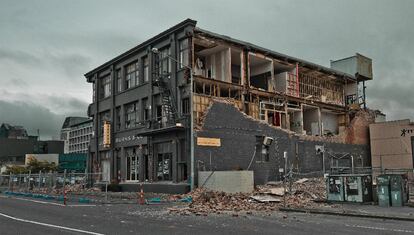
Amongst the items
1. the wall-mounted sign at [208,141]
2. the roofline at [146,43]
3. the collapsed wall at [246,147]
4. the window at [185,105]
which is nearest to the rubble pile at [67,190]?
the window at [185,105]

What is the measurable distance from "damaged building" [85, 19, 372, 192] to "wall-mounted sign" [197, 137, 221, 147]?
0.25ft

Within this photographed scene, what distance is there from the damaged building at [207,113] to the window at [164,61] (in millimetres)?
85

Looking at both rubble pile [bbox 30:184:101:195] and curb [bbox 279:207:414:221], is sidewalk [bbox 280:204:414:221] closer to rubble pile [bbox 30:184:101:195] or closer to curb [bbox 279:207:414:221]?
curb [bbox 279:207:414:221]

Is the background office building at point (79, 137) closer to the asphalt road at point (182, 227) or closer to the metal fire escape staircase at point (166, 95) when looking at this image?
the metal fire escape staircase at point (166, 95)

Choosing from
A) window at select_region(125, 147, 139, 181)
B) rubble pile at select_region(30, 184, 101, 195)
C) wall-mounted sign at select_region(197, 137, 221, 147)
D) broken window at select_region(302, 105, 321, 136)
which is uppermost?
broken window at select_region(302, 105, 321, 136)

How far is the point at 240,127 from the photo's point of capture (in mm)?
35375

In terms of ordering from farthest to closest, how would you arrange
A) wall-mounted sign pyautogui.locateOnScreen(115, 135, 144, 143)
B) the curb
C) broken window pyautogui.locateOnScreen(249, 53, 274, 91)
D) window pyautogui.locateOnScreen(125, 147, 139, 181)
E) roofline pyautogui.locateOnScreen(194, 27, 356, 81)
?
1. broken window pyautogui.locateOnScreen(249, 53, 274, 91)
2. window pyautogui.locateOnScreen(125, 147, 139, 181)
3. wall-mounted sign pyautogui.locateOnScreen(115, 135, 144, 143)
4. roofline pyautogui.locateOnScreen(194, 27, 356, 81)
5. the curb

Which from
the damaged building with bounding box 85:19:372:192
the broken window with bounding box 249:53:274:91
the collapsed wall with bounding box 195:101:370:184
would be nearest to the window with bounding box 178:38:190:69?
the damaged building with bounding box 85:19:372:192

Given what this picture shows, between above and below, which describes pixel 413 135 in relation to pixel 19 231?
above

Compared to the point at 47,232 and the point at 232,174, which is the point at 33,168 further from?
the point at 47,232

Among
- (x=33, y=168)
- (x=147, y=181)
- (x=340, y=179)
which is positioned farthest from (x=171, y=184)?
(x=33, y=168)

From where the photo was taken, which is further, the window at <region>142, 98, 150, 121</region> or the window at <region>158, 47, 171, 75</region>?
the window at <region>142, 98, 150, 121</region>

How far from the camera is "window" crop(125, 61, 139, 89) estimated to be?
135ft

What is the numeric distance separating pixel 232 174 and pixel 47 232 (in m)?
18.8
